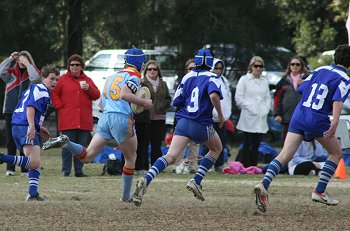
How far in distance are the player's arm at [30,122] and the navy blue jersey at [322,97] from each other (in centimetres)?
307

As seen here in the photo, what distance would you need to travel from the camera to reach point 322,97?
11469 millimetres

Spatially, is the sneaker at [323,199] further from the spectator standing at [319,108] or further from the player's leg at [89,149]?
the player's leg at [89,149]

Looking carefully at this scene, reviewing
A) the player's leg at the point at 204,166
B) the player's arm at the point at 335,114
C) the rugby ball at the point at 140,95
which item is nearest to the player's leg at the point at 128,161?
the rugby ball at the point at 140,95

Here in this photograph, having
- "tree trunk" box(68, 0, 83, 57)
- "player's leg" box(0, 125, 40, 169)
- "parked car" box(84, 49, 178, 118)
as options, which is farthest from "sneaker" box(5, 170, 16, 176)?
"parked car" box(84, 49, 178, 118)

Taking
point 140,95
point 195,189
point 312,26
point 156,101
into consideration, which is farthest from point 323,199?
point 312,26

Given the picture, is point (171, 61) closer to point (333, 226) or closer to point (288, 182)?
point (288, 182)

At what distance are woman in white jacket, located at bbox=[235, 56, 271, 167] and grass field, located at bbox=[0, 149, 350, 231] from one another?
2.57 metres

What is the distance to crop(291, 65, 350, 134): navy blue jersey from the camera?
11.4 meters

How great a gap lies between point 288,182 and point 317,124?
4.40m

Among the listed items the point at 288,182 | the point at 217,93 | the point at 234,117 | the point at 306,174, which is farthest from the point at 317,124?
the point at 234,117

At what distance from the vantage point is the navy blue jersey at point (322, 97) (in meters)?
11.4

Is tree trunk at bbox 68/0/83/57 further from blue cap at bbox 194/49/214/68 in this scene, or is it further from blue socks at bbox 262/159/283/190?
blue socks at bbox 262/159/283/190

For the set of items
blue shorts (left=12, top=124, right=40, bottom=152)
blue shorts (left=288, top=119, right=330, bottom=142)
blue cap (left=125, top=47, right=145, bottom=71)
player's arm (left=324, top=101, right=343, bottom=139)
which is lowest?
blue shorts (left=12, top=124, right=40, bottom=152)

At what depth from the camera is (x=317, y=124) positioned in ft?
37.5
